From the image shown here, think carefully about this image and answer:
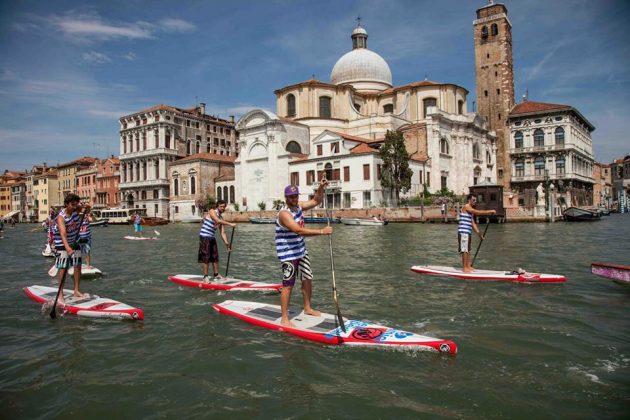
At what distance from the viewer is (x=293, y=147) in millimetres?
59844

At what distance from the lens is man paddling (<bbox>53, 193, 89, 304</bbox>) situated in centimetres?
862

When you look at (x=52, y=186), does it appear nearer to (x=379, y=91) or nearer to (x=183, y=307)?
(x=379, y=91)

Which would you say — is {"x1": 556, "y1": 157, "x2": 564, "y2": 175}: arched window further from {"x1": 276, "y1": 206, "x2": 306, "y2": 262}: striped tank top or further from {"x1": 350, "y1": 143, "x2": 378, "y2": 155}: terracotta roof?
{"x1": 276, "y1": 206, "x2": 306, "y2": 262}: striped tank top

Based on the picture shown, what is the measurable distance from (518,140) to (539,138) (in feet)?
9.62

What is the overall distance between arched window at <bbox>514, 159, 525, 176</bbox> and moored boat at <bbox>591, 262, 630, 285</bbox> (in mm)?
64627

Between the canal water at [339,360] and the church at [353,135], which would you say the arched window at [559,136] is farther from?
the canal water at [339,360]

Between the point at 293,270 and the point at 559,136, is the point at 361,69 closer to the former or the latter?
the point at 559,136

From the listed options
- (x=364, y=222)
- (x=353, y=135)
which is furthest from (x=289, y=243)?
(x=353, y=135)

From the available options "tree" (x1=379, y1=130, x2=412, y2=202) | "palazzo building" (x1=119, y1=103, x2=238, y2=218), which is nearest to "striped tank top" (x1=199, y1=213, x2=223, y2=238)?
"tree" (x1=379, y1=130, x2=412, y2=202)

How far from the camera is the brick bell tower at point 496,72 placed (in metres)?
66.3

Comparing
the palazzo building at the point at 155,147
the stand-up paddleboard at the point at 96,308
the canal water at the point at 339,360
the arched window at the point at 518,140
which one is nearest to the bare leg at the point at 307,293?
the canal water at the point at 339,360

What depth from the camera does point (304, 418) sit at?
4.41 meters

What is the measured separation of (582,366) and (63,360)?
6.86 metres

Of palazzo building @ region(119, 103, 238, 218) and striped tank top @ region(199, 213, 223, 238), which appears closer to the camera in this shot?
striped tank top @ region(199, 213, 223, 238)
